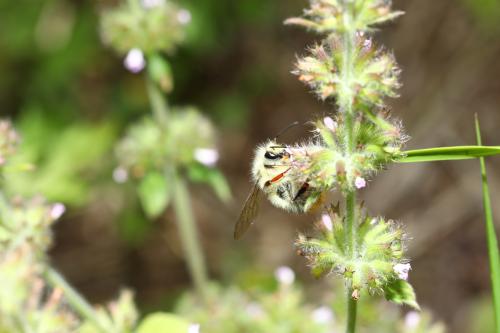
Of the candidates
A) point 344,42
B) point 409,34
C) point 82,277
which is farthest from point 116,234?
point 344,42

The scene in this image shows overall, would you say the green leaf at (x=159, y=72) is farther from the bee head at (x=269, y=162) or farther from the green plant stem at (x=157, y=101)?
the bee head at (x=269, y=162)


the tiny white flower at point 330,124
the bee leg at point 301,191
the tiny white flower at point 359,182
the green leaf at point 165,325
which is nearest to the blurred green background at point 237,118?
the green leaf at point 165,325

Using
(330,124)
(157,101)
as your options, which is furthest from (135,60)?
(330,124)

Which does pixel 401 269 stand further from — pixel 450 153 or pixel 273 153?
pixel 273 153

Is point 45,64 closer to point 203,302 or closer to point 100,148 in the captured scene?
point 100,148

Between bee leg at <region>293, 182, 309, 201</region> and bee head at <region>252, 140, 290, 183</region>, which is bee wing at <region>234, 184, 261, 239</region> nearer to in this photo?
bee head at <region>252, 140, 290, 183</region>

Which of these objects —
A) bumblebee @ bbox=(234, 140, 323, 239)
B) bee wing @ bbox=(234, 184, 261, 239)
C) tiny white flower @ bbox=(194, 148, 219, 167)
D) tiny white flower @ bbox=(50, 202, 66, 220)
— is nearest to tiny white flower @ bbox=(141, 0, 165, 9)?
tiny white flower @ bbox=(194, 148, 219, 167)
